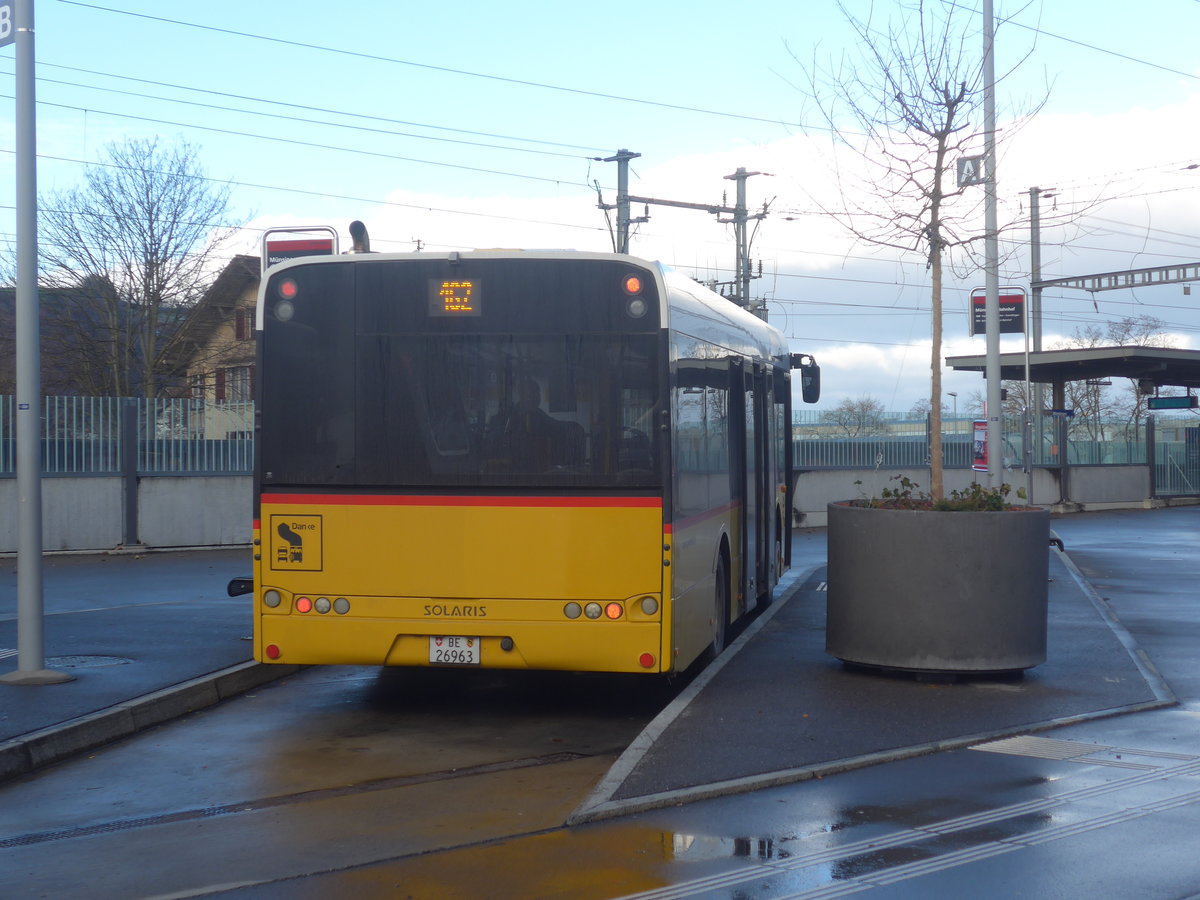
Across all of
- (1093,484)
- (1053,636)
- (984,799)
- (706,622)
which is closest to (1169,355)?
(1093,484)

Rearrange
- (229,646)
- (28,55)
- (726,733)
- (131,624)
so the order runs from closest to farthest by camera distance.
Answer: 1. (726,733)
2. (28,55)
3. (229,646)
4. (131,624)

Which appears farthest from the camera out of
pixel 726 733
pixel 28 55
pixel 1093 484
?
pixel 1093 484

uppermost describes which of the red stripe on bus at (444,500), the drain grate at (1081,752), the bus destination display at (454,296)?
the bus destination display at (454,296)

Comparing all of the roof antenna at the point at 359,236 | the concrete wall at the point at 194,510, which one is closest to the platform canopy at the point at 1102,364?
the concrete wall at the point at 194,510

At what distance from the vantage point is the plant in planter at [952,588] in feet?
30.9

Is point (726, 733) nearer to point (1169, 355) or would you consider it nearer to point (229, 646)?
point (229, 646)

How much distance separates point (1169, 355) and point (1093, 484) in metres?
5.13

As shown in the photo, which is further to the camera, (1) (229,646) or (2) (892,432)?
(2) (892,432)

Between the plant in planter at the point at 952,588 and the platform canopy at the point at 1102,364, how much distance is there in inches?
931

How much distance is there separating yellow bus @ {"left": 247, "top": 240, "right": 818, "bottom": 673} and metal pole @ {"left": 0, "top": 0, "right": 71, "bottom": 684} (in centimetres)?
200

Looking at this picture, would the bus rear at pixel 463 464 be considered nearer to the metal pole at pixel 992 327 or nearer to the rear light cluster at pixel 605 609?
the rear light cluster at pixel 605 609

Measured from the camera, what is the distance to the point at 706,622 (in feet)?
33.1

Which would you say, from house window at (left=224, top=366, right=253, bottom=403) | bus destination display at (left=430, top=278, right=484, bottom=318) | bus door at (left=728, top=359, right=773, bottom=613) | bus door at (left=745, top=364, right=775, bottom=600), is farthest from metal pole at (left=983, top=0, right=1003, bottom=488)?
house window at (left=224, top=366, right=253, bottom=403)

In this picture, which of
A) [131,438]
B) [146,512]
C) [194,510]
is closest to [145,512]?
[146,512]
